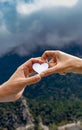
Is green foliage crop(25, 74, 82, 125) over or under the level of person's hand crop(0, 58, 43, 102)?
over

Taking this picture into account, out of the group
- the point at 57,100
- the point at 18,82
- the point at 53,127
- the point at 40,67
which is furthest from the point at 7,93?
the point at 57,100

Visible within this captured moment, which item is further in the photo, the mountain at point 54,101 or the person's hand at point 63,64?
the mountain at point 54,101

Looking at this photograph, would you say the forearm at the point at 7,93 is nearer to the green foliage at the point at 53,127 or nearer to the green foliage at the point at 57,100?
the green foliage at the point at 53,127

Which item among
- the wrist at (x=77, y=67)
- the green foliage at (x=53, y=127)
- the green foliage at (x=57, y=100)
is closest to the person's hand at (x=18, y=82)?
the wrist at (x=77, y=67)

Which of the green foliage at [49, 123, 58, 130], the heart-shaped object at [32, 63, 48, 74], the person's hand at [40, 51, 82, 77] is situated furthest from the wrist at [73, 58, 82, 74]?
the green foliage at [49, 123, 58, 130]

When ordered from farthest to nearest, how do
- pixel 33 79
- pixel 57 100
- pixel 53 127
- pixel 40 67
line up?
pixel 57 100 < pixel 53 127 < pixel 40 67 < pixel 33 79

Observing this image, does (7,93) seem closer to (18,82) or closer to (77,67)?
(18,82)

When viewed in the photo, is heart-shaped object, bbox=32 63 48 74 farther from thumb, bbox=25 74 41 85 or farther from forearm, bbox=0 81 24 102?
forearm, bbox=0 81 24 102

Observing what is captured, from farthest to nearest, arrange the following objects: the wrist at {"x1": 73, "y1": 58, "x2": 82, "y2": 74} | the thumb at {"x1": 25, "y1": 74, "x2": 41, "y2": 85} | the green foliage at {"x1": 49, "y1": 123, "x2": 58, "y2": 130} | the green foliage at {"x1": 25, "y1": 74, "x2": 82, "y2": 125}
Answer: the green foliage at {"x1": 25, "y1": 74, "x2": 82, "y2": 125}, the green foliage at {"x1": 49, "y1": 123, "x2": 58, "y2": 130}, the wrist at {"x1": 73, "y1": 58, "x2": 82, "y2": 74}, the thumb at {"x1": 25, "y1": 74, "x2": 41, "y2": 85}
